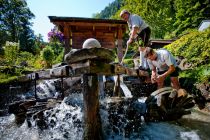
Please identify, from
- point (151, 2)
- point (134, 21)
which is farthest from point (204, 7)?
point (134, 21)

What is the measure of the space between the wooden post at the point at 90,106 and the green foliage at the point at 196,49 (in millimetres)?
7702

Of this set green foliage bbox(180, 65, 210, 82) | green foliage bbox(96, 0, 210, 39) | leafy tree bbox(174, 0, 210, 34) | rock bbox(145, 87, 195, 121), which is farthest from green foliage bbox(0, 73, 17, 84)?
leafy tree bbox(174, 0, 210, 34)

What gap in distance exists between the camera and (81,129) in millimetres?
4926

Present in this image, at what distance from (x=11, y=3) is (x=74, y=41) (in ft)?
137

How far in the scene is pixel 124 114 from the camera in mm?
5473

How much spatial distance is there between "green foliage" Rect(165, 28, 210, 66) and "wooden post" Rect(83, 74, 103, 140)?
7.70 metres

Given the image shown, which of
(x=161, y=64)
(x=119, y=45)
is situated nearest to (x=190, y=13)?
(x=119, y=45)

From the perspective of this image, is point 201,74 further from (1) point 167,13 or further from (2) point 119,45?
Result: (1) point 167,13

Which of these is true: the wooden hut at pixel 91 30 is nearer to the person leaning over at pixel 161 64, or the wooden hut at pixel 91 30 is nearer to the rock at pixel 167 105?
the person leaning over at pixel 161 64

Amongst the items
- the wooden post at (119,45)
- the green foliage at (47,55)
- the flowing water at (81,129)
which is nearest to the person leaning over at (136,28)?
the flowing water at (81,129)

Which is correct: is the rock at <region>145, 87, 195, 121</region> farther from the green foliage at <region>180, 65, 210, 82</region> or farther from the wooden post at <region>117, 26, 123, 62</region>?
the wooden post at <region>117, 26, 123, 62</region>

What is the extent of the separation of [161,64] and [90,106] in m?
3.04

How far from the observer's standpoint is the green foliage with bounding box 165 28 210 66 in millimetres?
10263

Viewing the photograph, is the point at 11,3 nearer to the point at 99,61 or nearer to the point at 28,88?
the point at 28,88
